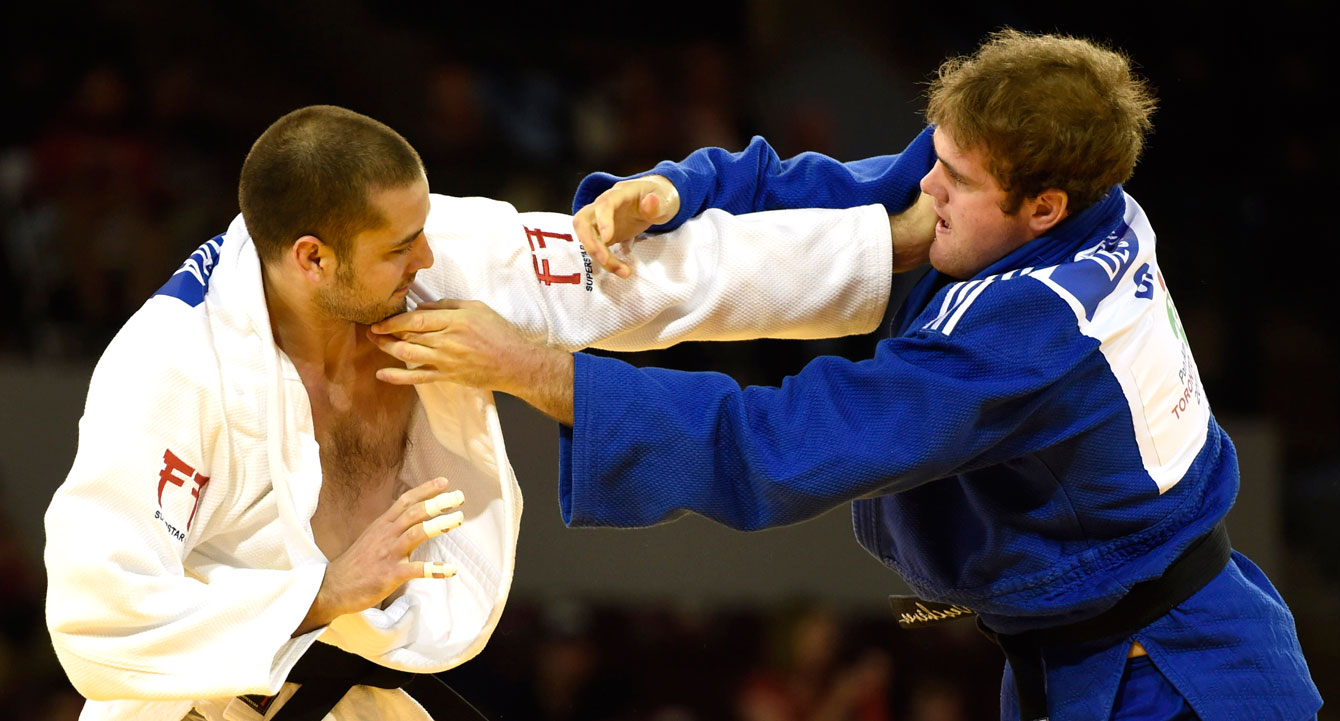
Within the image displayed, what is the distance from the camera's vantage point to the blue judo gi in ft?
6.13

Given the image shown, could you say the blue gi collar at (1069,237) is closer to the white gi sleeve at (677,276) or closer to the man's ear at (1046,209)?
the man's ear at (1046,209)

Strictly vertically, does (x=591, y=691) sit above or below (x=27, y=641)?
below

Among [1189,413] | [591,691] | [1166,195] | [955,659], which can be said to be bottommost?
[955,659]

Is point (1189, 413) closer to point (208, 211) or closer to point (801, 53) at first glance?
point (801, 53)

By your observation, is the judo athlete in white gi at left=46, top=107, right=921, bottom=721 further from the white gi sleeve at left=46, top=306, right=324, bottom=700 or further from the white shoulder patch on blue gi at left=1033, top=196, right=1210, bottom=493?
the white shoulder patch on blue gi at left=1033, top=196, right=1210, bottom=493

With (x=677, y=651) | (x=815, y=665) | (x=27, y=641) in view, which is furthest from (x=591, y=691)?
(x=27, y=641)

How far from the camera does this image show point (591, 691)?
13.8 ft

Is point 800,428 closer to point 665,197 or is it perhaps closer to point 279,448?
point 665,197

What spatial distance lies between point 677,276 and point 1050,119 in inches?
26.6

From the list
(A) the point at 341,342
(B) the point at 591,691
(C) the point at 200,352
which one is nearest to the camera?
(C) the point at 200,352

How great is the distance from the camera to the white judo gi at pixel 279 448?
1.80 metres

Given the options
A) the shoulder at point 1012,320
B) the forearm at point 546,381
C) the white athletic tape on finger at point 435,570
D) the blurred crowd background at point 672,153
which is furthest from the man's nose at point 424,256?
the blurred crowd background at point 672,153

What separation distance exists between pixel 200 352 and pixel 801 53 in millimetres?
3507

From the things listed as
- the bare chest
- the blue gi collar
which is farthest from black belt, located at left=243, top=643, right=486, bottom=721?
the blue gi collar
